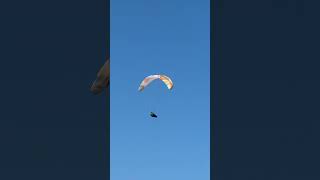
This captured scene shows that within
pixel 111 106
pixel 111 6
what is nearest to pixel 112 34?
pixel 111 6

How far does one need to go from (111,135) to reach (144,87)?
60.3 inches

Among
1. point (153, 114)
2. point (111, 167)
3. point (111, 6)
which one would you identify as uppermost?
point (111, 6)

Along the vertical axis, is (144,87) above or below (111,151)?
above

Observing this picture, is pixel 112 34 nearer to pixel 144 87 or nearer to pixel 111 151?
pixel 144 87
